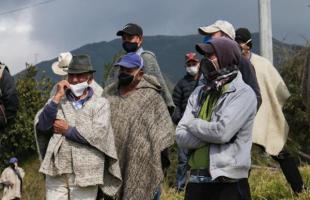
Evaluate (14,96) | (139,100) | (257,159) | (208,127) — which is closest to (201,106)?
(208,127)

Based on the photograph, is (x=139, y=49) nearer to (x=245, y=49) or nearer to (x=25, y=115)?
(x=245, y=49)

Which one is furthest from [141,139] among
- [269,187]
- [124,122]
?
[269,187]

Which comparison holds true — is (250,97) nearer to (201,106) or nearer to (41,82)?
(201,106)

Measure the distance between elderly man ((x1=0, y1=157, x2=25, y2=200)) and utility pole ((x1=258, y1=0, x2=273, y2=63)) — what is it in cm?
1154

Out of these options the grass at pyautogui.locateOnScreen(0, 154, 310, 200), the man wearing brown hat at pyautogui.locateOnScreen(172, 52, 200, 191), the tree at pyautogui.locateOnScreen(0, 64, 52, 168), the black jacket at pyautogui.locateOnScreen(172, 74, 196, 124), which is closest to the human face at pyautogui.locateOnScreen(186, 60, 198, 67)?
the man wearing brown hat at pyautogui.locateOnScreen(172, 52, 200, 191)

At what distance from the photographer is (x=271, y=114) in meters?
6.54

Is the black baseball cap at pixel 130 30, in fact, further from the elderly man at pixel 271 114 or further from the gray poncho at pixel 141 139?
the elderly man at pixel 271 114

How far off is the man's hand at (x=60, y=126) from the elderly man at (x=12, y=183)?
15.0 m

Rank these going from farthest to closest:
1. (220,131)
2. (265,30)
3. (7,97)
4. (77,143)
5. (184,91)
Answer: (265,30) → (184,91) → (7,97) → (77,143) → (220,131)

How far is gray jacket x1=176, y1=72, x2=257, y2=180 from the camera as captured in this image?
4566mm

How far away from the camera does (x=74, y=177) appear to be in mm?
5746

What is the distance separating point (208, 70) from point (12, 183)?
54.2ft

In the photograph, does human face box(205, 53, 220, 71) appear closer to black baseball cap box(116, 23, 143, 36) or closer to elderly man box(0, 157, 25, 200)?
black baseball cap box(116, 23, 143, 36)

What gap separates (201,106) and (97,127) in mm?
1226
